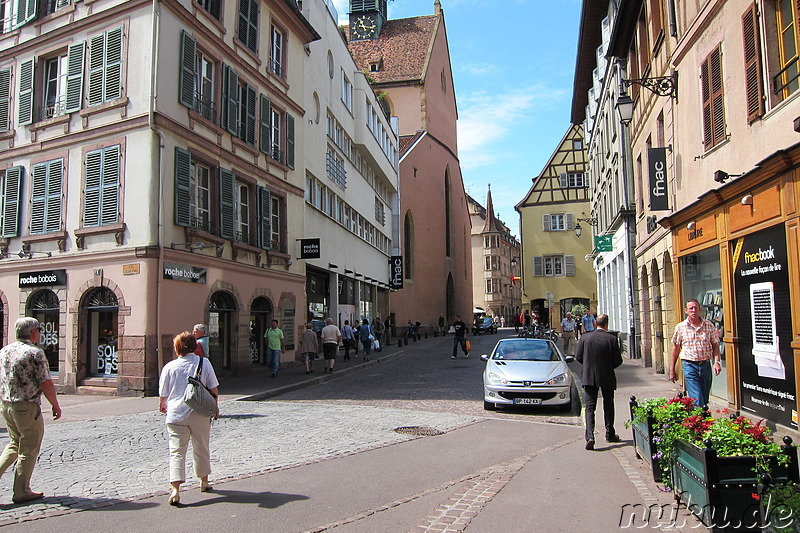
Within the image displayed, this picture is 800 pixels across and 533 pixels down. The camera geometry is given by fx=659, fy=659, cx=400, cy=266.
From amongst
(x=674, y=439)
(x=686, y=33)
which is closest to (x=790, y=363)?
(x=674, y=439)

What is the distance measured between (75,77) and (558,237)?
38543 millimetres

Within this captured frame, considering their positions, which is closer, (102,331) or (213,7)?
(102,331)

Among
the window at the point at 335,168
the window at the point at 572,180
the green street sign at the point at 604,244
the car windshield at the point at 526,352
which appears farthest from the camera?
the window at the point at 572,180

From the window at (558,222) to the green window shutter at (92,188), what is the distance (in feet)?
126

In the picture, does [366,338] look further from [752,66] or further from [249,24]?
[752,66]

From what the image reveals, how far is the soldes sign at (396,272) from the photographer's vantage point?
45.2m

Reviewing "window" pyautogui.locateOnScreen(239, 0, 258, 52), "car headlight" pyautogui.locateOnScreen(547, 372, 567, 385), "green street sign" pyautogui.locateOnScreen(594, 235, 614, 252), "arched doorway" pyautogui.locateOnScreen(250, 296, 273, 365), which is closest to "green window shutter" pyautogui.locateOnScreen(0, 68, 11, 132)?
"window" pyautogui.locateOnScreen(239, 0, 258, 52)

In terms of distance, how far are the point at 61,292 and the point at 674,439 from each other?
14971 millimetres

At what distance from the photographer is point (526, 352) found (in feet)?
44.2

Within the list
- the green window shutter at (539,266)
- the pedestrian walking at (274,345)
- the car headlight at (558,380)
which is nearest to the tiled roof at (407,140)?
the green window shutter at (539,266)

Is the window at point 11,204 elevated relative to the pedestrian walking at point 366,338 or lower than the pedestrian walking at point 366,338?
elevated

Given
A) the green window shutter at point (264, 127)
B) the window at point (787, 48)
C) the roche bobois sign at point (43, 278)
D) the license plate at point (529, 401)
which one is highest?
the green window shutter at point (264, 127)

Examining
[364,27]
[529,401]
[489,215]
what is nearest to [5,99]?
[529,401]

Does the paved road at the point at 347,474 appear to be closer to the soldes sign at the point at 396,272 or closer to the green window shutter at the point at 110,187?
the green window shutter at the point at 110,187
